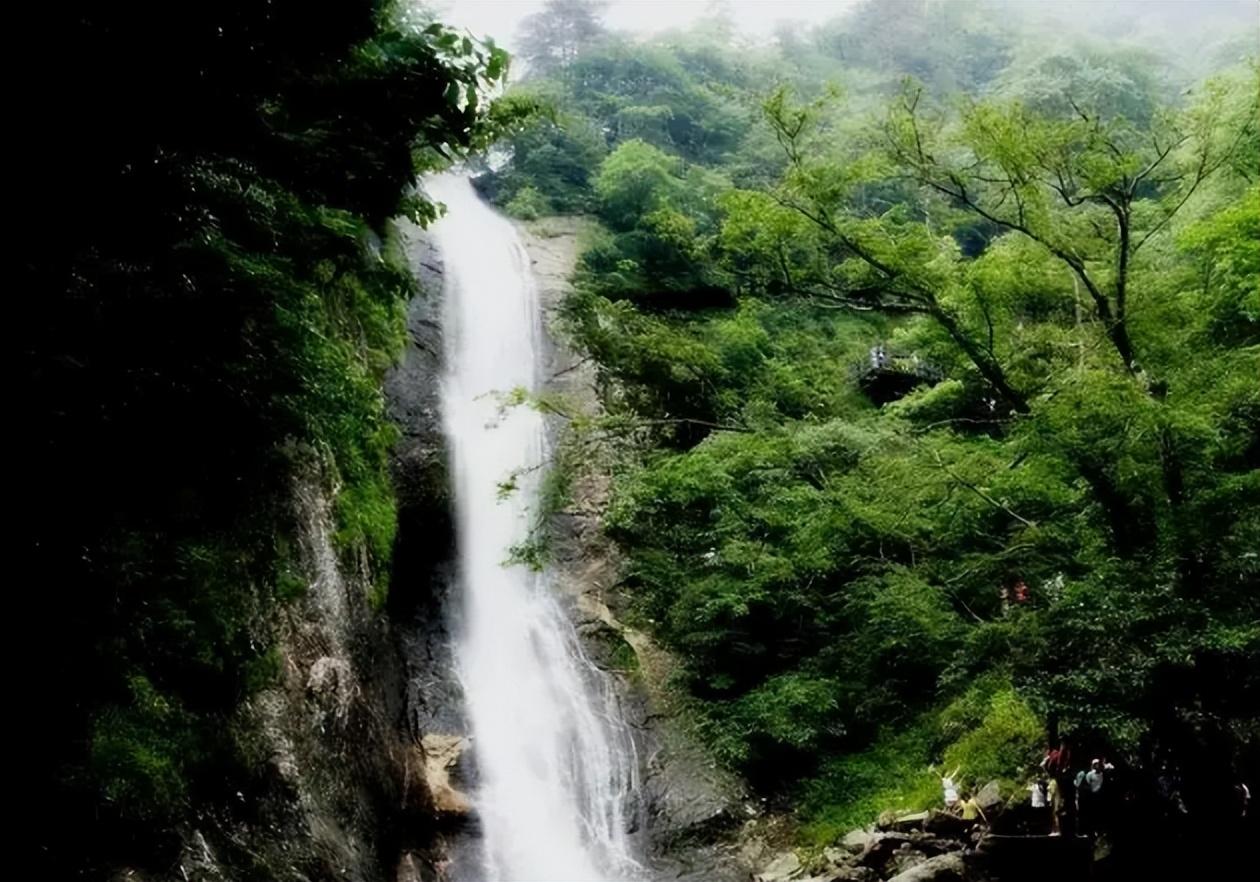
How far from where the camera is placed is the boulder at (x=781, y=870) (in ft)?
36.5

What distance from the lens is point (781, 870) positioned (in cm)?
1137

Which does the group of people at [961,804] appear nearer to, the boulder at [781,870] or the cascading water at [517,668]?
the boulder at [781,870]

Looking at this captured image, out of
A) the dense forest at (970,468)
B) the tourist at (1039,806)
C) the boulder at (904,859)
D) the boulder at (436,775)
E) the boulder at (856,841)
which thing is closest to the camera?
the dense forest at (970,468)

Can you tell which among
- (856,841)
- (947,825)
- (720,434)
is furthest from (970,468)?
(856,841)

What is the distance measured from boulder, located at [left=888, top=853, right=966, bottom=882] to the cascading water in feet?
12.6

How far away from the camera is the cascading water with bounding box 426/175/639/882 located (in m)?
11.9

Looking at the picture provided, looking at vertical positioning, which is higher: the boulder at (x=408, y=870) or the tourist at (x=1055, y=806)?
the boulder at (x=408, y=870)

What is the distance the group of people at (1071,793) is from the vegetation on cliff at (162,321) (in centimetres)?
773

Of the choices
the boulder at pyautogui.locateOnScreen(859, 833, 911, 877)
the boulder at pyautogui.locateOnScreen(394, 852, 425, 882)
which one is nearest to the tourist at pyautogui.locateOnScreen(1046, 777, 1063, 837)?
the boulder at pyautogui.locateOnScreen(859, 833, 911, 877)

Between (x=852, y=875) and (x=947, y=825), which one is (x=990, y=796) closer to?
(x=947, y=825)

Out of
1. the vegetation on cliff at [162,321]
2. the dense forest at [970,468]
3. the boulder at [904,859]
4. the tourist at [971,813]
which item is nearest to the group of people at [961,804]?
the tourist at [971,813]

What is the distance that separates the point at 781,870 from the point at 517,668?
513 centimetres

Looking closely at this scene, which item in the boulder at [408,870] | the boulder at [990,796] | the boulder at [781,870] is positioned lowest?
the boulder at [781,870]

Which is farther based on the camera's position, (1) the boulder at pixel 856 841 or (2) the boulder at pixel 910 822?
(1) the boulder at pixel 856 841
